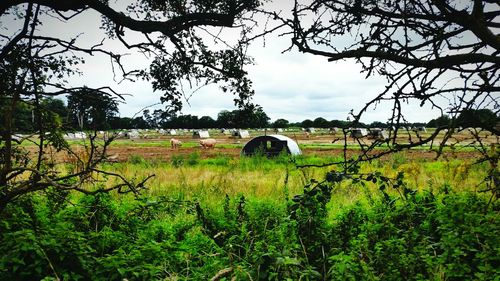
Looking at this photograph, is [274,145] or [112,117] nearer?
[112,117]

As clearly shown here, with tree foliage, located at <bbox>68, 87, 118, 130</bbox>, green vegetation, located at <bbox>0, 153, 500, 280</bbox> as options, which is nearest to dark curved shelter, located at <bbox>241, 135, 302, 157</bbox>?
green vegetation, located at <bbox>0, 153, 500, 280</bbox>

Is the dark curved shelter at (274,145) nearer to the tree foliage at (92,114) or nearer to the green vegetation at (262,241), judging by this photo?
the green vegetation at (262,241)

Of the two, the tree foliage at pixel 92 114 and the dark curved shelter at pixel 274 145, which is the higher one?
the tree foliage at pixel 92 114

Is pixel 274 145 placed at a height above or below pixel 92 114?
below

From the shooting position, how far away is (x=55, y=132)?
4.11 meters

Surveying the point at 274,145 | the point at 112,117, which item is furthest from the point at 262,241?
the point at 274,145

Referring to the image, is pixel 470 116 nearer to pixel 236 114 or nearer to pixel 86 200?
pixel 236 114

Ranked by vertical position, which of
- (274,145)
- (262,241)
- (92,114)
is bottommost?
(274,145)

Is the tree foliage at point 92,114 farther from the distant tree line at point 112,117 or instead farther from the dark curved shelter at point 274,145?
the dark curved shelter at point 274,145

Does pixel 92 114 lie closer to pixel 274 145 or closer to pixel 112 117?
pixel 112 117

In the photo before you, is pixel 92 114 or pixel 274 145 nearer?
pixel 92 114

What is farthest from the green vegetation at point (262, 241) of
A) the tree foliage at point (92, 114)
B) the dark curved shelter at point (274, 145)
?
the dark curved shelter at point (274, 145)

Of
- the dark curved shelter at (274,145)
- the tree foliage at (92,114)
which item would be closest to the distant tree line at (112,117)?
the tree foliage at (92,114)

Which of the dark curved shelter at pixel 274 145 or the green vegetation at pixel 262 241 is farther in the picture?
the dark curved shelter at pixel 274 145
